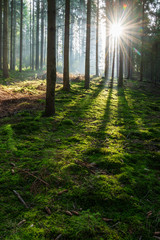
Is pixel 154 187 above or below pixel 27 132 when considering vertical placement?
below

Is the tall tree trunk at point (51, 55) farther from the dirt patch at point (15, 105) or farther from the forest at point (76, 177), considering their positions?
the dirt patch at point (15, 105)

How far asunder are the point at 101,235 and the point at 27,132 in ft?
13.5

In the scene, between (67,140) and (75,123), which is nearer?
(67,140)

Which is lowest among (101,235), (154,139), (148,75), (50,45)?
(101,235)

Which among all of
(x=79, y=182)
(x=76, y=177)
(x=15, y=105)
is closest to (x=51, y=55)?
(x=15, y=105)

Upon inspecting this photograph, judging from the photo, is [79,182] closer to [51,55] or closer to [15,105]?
[51,55]

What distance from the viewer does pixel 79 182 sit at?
10.9 ft

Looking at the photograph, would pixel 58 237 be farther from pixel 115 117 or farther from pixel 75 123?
pixel 115 117

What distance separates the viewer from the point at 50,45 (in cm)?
689

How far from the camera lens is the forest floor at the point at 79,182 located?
2348 mm

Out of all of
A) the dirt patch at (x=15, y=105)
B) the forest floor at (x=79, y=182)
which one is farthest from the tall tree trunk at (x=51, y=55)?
the dirt patch at (x=15, y=105)

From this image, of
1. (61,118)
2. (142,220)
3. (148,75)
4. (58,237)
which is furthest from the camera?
(148,75)

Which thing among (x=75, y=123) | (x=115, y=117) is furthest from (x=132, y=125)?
(x=75, y=123)

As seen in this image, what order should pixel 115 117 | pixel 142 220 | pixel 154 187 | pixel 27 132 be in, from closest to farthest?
pixel 142 220, pixel 154 187, pixel 27 132, pixel 115 117
